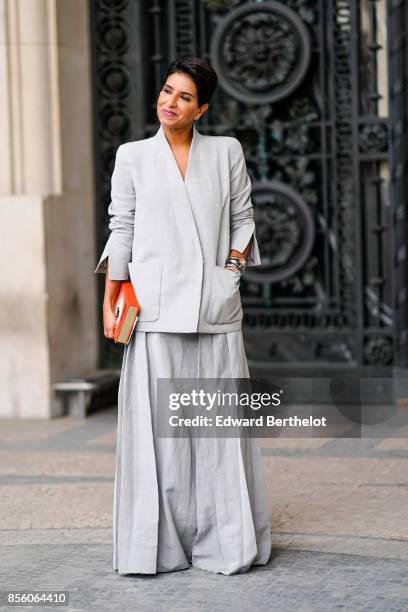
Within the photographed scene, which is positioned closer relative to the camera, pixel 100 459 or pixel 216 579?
pixel 216 579

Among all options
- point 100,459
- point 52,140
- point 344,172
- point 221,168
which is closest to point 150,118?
point 52,140

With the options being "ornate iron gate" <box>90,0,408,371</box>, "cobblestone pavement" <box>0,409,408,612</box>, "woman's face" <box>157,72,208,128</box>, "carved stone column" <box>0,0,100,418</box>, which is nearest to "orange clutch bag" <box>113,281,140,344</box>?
"woman's face" <box>157,72,208,128</box>

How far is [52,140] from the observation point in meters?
9.26

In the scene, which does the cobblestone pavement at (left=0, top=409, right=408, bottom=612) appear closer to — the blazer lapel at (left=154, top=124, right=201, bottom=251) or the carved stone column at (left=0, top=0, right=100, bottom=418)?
the carved stone column at (left=0, top=0, right=100, bottom=418)

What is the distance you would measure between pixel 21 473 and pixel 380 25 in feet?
14.0

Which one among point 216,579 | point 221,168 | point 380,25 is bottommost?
point 216,579

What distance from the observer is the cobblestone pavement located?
490 centimetres

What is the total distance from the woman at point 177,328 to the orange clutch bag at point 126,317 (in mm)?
45

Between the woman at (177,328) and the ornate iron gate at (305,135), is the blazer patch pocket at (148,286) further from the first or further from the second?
the ornate iron gate at (305,135)

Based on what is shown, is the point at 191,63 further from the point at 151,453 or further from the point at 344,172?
the point at 344,172

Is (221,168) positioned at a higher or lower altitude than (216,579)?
higher

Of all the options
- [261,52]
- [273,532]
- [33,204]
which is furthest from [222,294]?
[261,52]

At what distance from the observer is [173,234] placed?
5.15 m

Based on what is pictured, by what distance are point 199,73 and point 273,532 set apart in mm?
2135
